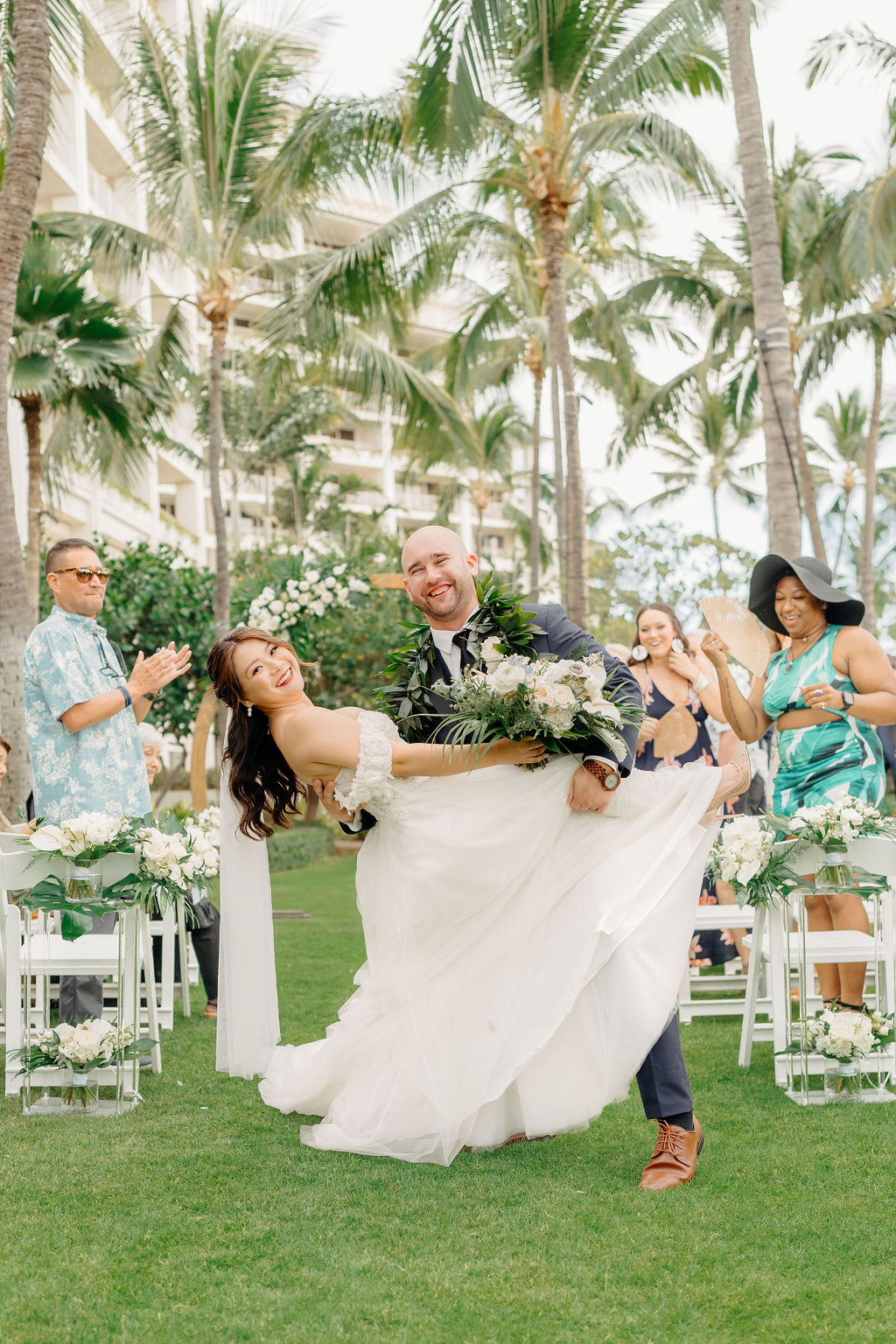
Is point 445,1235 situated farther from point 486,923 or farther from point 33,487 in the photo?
point 33,487

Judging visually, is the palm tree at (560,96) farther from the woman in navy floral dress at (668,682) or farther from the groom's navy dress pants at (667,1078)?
the groom's navy dress pants at (667,1078)

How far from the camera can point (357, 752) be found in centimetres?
407

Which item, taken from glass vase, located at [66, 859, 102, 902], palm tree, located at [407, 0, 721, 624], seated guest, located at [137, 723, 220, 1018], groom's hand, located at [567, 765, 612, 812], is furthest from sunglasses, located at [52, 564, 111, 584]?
palm tree, located at [407, 0, 721, 624]

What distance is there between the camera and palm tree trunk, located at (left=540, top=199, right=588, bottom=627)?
14.8 meters

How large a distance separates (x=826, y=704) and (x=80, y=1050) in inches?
133

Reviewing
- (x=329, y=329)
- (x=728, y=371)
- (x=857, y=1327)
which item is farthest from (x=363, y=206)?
(x=857, y=1327)

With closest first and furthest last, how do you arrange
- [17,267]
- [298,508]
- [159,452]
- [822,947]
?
[822,947], [17,267], [159,452], [298,508]

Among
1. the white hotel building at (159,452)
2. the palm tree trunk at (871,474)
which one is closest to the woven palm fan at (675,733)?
the white hotel building at (159,452)

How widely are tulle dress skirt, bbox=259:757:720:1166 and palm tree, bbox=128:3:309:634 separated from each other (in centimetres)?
1162

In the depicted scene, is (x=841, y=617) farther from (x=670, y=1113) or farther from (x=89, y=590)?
(x=89, y=590)

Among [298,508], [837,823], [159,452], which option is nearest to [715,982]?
[837,823]

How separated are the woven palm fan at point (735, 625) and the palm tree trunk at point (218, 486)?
1035cm

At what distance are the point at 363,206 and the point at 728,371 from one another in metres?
24.2

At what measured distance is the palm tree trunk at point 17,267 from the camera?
8.33 meters
